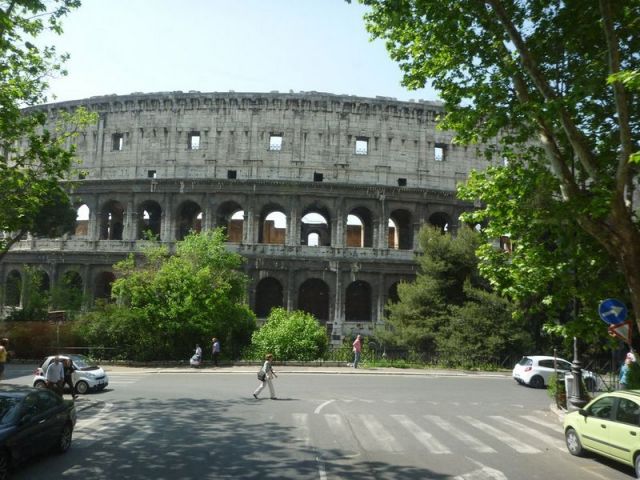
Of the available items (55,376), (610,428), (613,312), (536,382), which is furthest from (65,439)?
(536,382)

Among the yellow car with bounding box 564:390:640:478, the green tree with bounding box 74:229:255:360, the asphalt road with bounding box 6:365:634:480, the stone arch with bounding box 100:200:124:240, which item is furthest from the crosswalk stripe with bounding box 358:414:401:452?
the stone arch with bounding box 100:200:124:240

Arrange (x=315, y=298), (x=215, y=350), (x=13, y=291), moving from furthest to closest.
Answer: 1. (x=315, y=298)
2. (x=13, y=291)
3. (x=215, y=350)

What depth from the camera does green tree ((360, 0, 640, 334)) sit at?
380 inches

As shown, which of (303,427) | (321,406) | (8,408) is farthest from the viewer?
(321,406)

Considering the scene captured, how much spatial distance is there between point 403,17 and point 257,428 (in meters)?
9.16

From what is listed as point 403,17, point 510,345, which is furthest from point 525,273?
point 510,345

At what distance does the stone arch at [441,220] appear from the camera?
3801cm

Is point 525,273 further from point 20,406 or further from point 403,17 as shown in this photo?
point 20,406

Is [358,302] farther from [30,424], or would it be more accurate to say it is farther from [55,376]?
[30,424]

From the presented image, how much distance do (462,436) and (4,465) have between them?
8.06 m

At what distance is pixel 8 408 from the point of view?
7871mm

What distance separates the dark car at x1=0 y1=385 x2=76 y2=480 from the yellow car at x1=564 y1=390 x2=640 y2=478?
8.96 meters

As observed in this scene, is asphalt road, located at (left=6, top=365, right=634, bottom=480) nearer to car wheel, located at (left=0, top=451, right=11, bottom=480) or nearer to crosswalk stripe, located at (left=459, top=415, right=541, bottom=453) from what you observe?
crosswalk stripe, located at (left=459, top=415, right=541, bottom=453)

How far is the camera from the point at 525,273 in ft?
39.3
